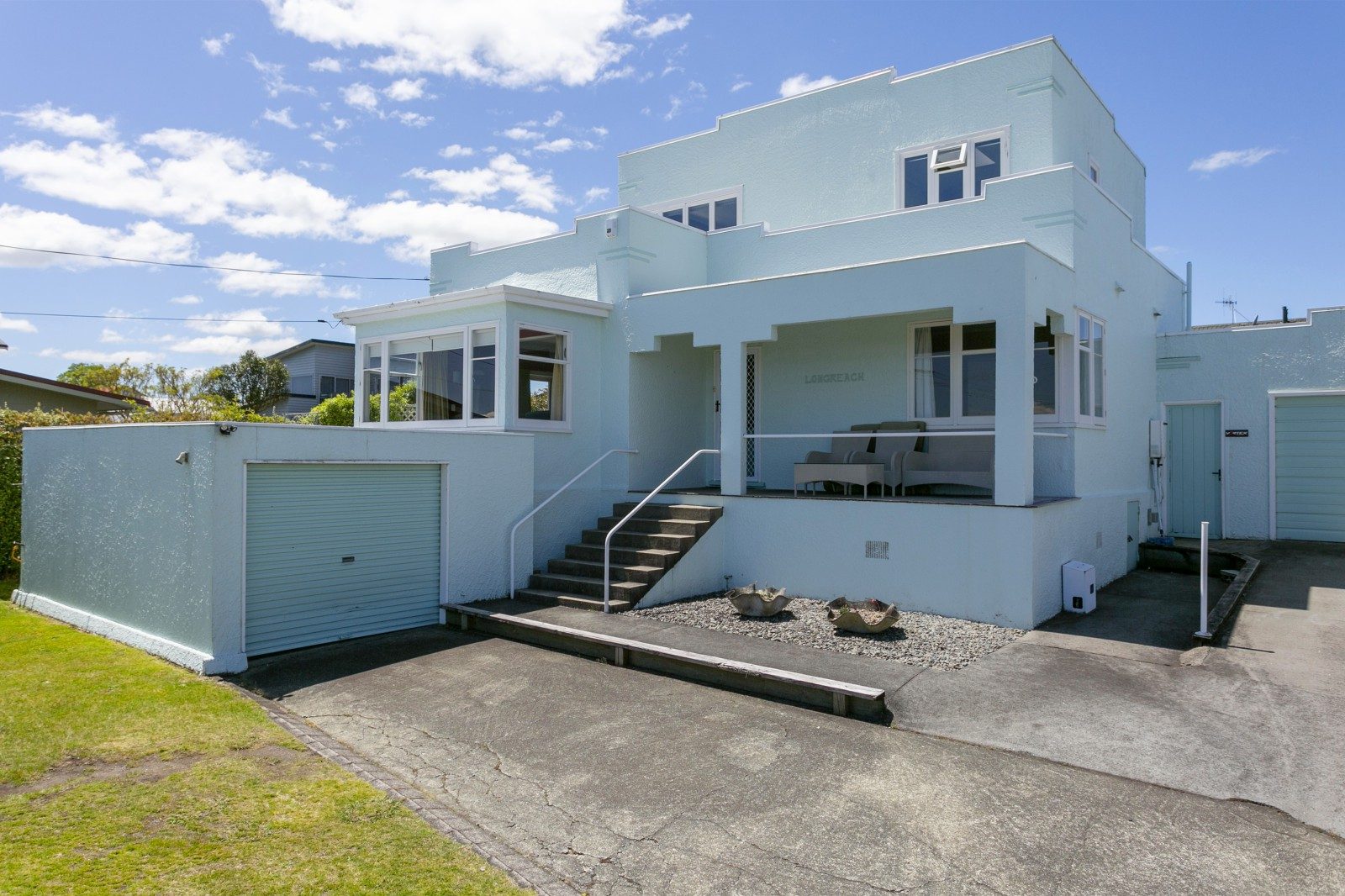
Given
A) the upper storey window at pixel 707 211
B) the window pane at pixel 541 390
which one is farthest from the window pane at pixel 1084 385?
the window pane at pixel 541 390

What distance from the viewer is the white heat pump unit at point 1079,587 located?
909cm

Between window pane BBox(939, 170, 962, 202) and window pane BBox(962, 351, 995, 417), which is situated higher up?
window pane BBox(939, 170, 962, 202)

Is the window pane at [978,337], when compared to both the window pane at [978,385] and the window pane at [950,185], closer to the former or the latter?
the window pane at [978,385]

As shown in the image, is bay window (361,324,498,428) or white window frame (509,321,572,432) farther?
bay window (361,324,498,428)

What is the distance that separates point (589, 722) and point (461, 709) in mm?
1095

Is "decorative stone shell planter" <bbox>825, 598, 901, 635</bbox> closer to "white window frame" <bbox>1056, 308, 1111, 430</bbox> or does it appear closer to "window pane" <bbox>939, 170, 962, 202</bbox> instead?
"white window frame" <bbox>1056, 308, 1111, 430</bbox>

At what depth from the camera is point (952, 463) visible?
10430mm

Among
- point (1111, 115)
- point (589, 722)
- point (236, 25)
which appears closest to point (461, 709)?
point (589, 722)

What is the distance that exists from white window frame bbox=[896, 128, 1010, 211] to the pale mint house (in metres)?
0.04

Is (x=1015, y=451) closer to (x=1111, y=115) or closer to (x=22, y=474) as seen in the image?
(x=1111, y=115)

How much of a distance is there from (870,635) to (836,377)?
198 inches

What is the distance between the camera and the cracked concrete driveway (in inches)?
148

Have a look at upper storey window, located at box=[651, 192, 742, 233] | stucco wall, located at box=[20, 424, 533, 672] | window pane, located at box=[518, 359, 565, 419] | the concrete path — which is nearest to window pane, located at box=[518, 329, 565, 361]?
window pane, located at box=[518, 359, 565, 419]

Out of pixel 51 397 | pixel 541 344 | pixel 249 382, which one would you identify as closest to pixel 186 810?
pixel 541 344
